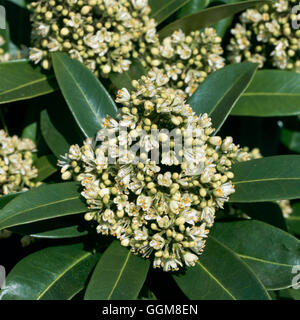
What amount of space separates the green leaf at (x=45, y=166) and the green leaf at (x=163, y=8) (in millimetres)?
1090

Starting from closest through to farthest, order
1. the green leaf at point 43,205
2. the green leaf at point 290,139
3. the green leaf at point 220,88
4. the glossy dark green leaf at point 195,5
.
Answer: the green leaf at point 43,205 → the green leaf at point 220,88 → the glossy dark green leaf at point 195,5 → the green leaf at point 290,139

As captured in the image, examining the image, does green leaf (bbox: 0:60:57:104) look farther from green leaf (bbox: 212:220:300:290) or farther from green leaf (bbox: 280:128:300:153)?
green leaf (bbox: 280:128:300:153)

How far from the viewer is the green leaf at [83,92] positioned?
2.29 m

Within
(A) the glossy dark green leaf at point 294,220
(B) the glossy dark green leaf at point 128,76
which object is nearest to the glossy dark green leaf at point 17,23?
(B) the glossy dark green leaf at point 128,76

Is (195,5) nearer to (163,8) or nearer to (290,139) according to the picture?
(163,8)

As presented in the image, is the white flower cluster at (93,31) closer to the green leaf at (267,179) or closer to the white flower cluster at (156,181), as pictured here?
the white flower cluster at (156,181)

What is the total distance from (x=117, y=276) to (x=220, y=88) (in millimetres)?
1126

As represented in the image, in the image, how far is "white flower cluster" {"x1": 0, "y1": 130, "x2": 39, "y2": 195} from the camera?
2391 millimetres

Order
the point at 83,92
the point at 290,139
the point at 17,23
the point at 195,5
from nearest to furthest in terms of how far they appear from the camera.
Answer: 1. the point at 83,92
2. the point at 195,5
3. the point at 17,23
4. the point at 290,139

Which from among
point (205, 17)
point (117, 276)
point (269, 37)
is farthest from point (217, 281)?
point (269, 37)

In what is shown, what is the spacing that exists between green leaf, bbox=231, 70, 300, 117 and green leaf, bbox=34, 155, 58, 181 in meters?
1.15

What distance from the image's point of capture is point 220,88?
7.63ft

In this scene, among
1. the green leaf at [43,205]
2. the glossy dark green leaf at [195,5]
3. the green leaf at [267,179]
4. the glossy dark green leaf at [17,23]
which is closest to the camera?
the green leaf at [43,205]
